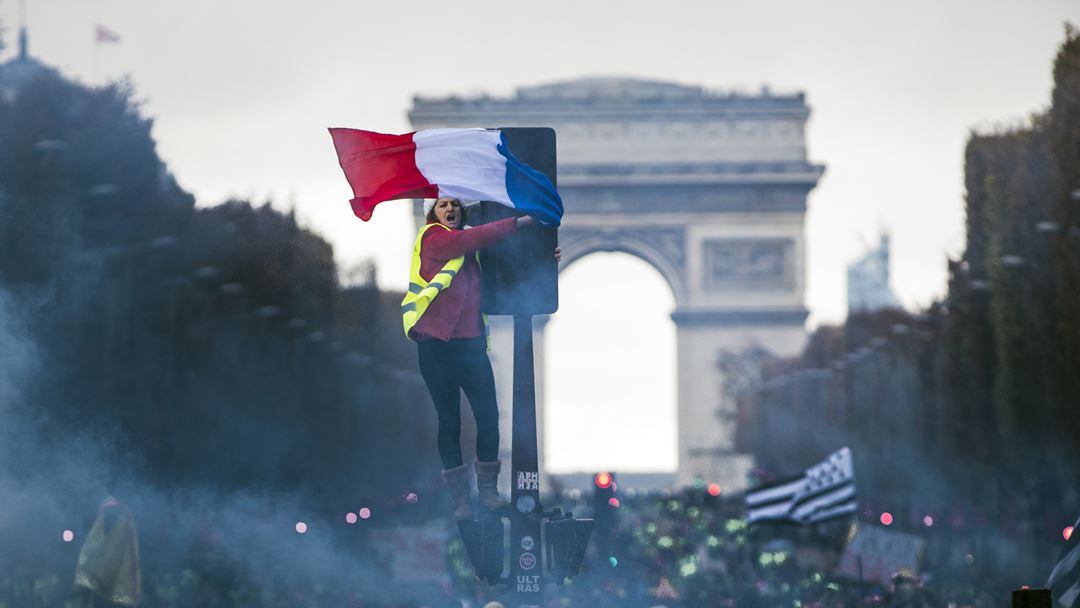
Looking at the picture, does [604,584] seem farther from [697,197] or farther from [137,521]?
[697,197]

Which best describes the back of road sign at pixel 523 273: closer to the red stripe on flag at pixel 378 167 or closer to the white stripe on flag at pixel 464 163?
the white stripe on flag at pixel 464 163

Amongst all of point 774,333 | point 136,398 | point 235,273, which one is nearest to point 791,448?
point 774,333

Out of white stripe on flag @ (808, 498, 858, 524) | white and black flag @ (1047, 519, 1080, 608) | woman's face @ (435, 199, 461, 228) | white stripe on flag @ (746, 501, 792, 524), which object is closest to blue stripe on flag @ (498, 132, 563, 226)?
woman's face @ (435, 199, 461, 228)

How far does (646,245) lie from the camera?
9075 centimetres

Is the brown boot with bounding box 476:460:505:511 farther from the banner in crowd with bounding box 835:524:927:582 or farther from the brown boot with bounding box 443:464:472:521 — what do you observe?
the banner in crowd with bounding box 835:524:927:582

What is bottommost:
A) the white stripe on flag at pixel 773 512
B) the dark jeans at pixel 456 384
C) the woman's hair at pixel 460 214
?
the white stripe on flag at pixel 773 512

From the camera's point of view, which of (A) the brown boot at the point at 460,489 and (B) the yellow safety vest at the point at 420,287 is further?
(A) the brown boot at the point at 460,489

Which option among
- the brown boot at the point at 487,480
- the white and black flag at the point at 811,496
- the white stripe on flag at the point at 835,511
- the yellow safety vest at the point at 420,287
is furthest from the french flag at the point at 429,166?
the white stripe on flag at the point at 835,511

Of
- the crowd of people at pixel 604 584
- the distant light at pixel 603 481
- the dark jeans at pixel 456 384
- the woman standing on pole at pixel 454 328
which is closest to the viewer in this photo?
the woman standing on pole at pixel 454 328

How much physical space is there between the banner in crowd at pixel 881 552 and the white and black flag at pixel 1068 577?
60.3 ft

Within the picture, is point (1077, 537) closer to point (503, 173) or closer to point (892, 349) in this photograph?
point (503, 173)

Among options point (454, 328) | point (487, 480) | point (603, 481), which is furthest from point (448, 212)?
point (603, 481)

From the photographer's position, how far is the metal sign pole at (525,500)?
999 cm

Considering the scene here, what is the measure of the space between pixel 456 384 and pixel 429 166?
0.90m
